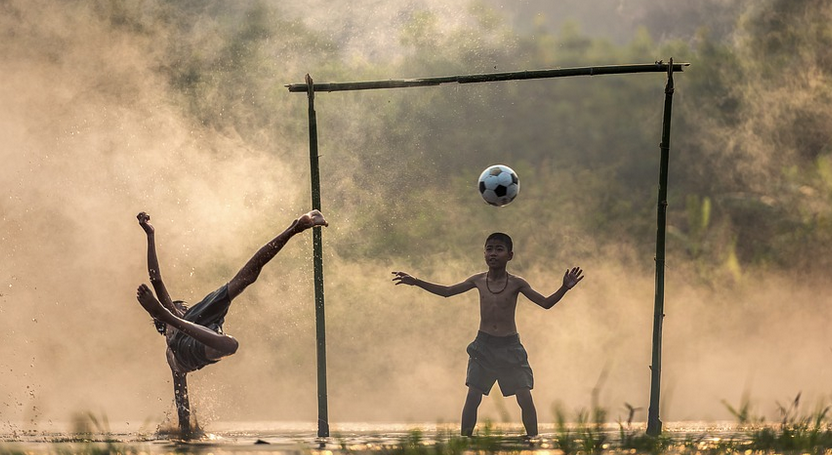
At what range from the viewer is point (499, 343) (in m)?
10.4

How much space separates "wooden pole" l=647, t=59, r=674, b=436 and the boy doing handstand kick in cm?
288

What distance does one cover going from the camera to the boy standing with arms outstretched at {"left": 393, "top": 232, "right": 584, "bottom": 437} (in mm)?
10344

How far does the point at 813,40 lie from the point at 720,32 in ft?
8.68

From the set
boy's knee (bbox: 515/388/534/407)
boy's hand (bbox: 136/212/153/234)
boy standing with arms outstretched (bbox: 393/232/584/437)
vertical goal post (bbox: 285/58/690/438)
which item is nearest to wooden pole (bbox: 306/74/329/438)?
vertical goal post (bbox: 285/58/690/438)

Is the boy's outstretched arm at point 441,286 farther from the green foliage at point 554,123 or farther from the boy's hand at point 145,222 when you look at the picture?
the green foliage at point 554,123

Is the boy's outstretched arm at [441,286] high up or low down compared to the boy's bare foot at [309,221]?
down

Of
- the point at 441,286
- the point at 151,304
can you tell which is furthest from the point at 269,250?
the point at 441,286

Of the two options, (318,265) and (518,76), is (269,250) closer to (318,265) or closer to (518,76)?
(318,265)

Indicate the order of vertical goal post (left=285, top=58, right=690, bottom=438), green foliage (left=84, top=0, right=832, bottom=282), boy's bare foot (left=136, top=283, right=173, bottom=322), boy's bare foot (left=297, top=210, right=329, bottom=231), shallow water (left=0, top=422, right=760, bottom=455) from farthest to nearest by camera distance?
green foliage (left=84, top=0, right=832, bottom=282) < vertical goal post (left=285, top=58, right=690, bottom=438) < boy's bare foot (left=297, top=210, right=329, bottom=231) < shallow water (left=0, top=422, right=760, bottom=455) < boy's bare foot (left=136, top=283, right=173, bottom=322)

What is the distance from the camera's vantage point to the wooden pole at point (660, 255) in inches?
388

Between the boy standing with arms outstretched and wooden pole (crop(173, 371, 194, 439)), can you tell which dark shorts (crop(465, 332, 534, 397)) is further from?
wooden pole (crop(173, 371, 194, 439))

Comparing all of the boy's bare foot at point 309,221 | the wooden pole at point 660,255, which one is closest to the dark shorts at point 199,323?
the boy's bare foot at point 309,221

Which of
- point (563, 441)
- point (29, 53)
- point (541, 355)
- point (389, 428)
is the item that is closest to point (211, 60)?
point (29, 53)

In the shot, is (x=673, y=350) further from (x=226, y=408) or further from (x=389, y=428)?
(x=389, y=428)
